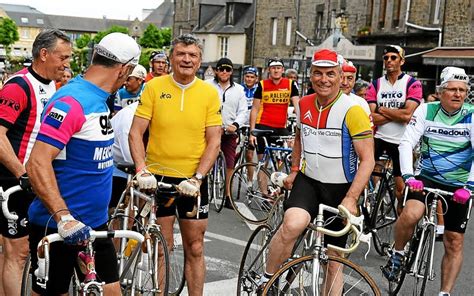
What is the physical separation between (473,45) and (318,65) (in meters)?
22.0

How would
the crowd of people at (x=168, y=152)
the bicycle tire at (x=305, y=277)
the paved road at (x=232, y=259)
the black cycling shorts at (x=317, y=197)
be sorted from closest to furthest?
the crowd of people at (x=168, y=152) < the bicycle tire at (x=305, y=277) < the black cycling shorts at (x=317, y=197) < the paved road at (x=232, y=259)

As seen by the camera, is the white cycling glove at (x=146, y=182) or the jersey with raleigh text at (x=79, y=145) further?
the white cycling glove at (x=146, y=182)

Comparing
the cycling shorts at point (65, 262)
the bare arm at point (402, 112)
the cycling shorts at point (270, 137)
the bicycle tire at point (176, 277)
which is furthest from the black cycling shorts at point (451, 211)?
the cycling shorts at point (270, 137)

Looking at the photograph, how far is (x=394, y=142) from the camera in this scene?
25.4 ft

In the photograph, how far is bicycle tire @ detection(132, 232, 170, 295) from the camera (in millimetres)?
4176

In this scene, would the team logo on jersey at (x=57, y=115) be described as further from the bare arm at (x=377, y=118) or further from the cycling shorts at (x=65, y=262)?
the bare arm at (x=377, y=118)

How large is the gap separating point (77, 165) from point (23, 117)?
111 cm

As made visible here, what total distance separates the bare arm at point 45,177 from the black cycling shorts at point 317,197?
1.87 meters

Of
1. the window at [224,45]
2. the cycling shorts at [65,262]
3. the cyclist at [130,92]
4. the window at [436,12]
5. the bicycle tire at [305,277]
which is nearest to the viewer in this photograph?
the cycling shorts at [65,262]

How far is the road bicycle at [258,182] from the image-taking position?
853 cm

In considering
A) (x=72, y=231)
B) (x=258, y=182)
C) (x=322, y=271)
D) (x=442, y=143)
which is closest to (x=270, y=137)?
(x=258, y=182)

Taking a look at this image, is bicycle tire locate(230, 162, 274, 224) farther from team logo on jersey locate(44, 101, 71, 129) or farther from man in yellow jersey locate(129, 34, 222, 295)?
team logo on jersey locate(44, 101, 71, 129)

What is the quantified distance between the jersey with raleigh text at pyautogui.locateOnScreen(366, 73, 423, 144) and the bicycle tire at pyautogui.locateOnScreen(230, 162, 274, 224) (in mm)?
1698

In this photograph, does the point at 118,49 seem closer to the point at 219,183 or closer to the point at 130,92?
the point at 130,92
